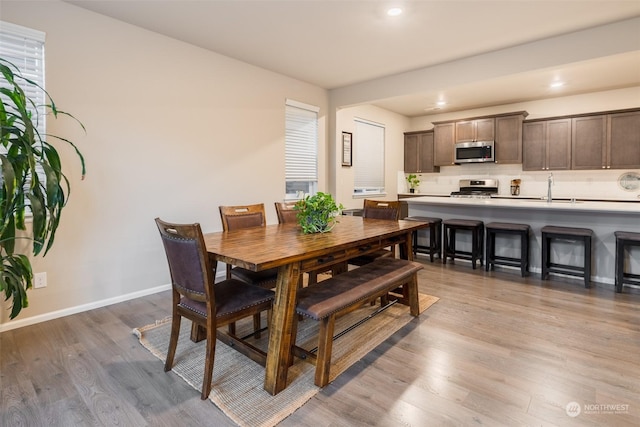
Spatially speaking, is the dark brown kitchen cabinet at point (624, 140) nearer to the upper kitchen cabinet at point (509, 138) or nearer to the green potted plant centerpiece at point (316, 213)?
the upper kitchen cabinet at point (509, 138)

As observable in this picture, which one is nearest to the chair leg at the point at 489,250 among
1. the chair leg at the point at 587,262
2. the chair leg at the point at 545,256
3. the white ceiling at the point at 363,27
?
the chair leg at the point at 545,256

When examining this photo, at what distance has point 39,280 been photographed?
283cm

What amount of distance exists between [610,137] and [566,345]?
463 cm

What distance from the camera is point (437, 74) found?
443 cm

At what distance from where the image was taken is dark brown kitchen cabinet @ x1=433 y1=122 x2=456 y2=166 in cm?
679

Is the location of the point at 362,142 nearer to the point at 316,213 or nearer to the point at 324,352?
the point at 316,213

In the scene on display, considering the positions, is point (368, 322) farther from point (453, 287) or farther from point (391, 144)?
point (391, 144)

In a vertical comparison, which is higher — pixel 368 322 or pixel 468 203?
pixel 468 203

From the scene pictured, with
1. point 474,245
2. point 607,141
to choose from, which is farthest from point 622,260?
point 607,141

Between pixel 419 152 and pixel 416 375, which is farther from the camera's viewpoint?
pixel 419 152

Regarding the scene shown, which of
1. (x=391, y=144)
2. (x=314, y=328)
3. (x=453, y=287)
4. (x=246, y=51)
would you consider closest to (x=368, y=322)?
(x=314, y=328)

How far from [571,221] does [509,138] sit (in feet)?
8.73

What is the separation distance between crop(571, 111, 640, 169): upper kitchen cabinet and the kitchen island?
1.92 m

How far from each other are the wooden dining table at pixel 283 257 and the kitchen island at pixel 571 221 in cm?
261
